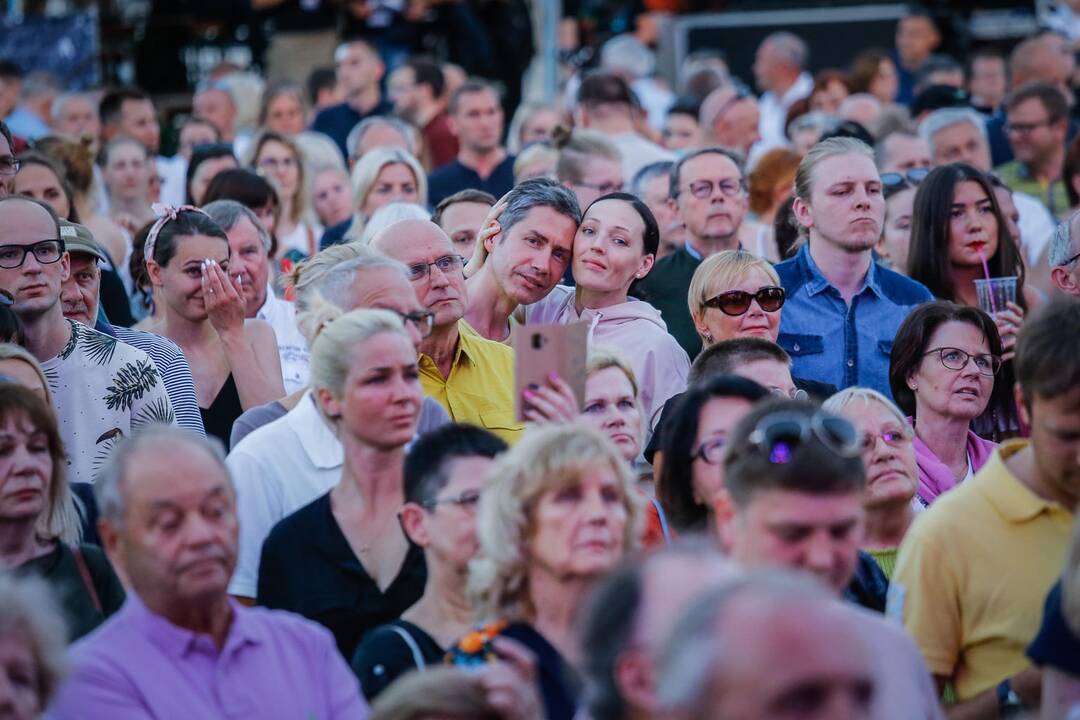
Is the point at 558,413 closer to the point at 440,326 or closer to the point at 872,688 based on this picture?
the point at 440,326

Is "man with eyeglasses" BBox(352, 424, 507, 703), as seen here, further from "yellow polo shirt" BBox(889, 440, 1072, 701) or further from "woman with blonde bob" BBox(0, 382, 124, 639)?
"yellow polo shirt" BBox(889, 440, 1072, 701)

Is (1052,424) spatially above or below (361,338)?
below

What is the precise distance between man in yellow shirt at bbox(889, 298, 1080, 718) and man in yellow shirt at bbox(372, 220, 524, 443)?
194 cm

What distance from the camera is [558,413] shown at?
450 centimetres

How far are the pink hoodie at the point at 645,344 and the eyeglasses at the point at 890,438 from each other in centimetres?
101

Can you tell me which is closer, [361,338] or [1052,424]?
[1052,424]

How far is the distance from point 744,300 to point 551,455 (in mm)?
2426

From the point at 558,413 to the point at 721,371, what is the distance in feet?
2.74

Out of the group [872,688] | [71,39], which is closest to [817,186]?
[872,688]

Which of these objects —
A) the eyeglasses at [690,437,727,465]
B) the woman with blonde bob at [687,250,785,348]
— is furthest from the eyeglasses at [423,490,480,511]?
the woman with blonde bob at [687,250,785,348]

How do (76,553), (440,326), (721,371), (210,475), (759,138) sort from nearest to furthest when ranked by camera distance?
(210,475), (76,553), (721,371), (440,326), (759,138)

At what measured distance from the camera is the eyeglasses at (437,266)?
5738mm

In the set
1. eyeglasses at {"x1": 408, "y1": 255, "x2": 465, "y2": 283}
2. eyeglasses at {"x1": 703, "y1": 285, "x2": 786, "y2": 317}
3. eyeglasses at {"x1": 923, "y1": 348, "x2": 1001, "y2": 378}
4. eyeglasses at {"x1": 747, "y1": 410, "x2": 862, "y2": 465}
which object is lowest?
eyeglasses at {"x1": 923, "y1": 348, "x2": 1001, "y2": 378}

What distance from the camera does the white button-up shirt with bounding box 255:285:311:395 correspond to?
6.67 m
